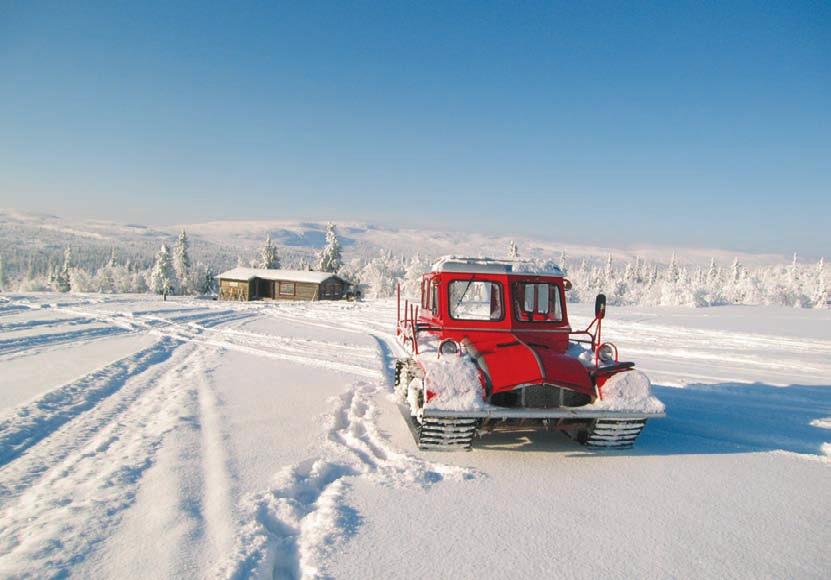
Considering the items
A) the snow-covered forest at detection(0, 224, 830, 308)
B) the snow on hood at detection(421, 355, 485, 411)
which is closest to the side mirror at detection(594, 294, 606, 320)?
the snow on hood at detection(421, 355, 485, 411)

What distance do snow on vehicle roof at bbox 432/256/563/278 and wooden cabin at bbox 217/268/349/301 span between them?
4831cm

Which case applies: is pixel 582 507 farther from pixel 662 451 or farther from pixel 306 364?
pixel 306 364

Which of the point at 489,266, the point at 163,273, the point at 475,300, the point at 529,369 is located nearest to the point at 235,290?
the point at 163,273

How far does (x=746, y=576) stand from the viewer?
3434 mm

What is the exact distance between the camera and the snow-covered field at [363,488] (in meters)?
3.49

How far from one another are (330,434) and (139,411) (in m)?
3.01

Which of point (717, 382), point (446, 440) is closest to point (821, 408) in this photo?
point (717, 382)

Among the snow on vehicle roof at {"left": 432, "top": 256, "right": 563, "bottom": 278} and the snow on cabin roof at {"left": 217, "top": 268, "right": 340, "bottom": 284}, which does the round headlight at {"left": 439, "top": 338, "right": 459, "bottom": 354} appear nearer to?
the snow on vehicle roof at {"left": 432, "top": 256, "right": 563, "bottom": 278}

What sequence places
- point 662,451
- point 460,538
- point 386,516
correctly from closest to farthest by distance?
1. point 460,538
2. point 386,516
3. point 662,451

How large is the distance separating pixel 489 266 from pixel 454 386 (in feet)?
8.42

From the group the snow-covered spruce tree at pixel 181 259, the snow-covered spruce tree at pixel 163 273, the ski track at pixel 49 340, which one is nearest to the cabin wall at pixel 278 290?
the snow-covered spruce tree at pixel 163 273

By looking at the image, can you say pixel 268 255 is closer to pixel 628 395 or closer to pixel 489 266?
pixel 489 266

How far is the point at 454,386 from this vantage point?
539 cm

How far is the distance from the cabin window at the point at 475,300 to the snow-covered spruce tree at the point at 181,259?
68954 millimetres
